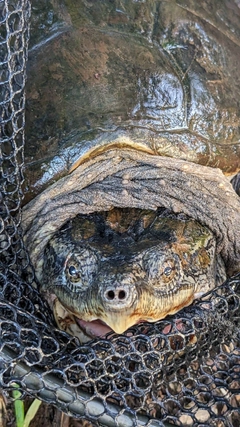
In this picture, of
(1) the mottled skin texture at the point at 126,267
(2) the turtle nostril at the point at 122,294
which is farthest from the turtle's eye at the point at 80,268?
(2) the turtle nostril at the point at 122,294

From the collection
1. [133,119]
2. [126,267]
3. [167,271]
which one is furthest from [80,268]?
[133,119]

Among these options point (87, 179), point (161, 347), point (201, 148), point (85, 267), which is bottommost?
point (161, 347)

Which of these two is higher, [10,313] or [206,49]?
[206,49]

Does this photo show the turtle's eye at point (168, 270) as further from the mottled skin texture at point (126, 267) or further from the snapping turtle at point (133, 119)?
the snapping turtle at point (133, 119)

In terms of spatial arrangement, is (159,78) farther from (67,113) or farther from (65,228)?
(65,228)

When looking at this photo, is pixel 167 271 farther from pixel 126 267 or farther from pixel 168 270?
pixel 126 267

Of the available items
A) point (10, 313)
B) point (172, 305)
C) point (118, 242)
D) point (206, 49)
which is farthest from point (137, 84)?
point (10, 313)

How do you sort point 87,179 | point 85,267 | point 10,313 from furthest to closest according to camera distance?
point 87,179, point 85,267, point 10,313
